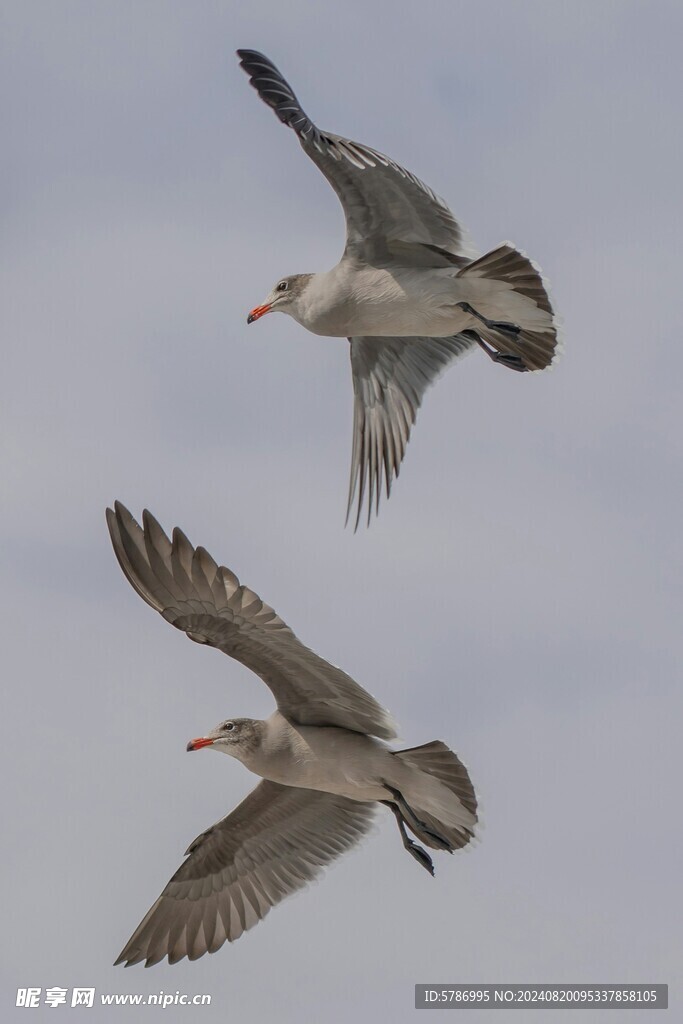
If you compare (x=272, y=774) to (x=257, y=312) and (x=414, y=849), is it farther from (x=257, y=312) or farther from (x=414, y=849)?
(x=257, y=312)

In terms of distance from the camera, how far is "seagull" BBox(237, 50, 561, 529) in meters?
13.7

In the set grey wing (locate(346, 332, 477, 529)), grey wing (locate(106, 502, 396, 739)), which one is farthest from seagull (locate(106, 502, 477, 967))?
grey wing (locate(346, 332, 477, 529))

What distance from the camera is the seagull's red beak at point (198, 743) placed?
13.4 m

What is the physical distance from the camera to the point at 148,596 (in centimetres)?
1257

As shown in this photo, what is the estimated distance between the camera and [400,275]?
47.2ft

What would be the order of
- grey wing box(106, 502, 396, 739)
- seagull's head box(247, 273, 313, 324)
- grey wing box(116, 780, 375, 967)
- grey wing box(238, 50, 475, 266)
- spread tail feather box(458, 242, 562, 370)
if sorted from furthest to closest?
1. seagull's head box(247, 273, 313, 324)
2. grey wing box(116, 780, 375, 967)
3. spread tail feather box(458, 242, 562, 370)
4. grey wing box(238, 50, 475, 266)
5. grey wing box(106, 502, 396, 739)

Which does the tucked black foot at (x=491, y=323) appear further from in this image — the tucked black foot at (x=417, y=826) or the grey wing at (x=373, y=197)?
the tucked black foot at (x=417, y=826)

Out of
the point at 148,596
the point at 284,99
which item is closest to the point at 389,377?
the point at 284,99

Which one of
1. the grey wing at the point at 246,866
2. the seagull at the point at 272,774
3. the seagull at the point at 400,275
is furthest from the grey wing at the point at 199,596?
the seagull at the point at 400,275

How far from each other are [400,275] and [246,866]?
4.02m

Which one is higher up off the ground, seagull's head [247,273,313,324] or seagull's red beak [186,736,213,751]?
seagull's head [247,273,313,324]

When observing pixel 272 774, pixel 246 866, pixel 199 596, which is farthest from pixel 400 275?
pixel 246 866

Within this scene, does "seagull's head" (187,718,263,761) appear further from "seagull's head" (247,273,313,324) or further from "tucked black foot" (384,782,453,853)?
"seagull's head" (247,273,313,324)

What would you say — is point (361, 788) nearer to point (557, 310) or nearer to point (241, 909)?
point (241, 909)
